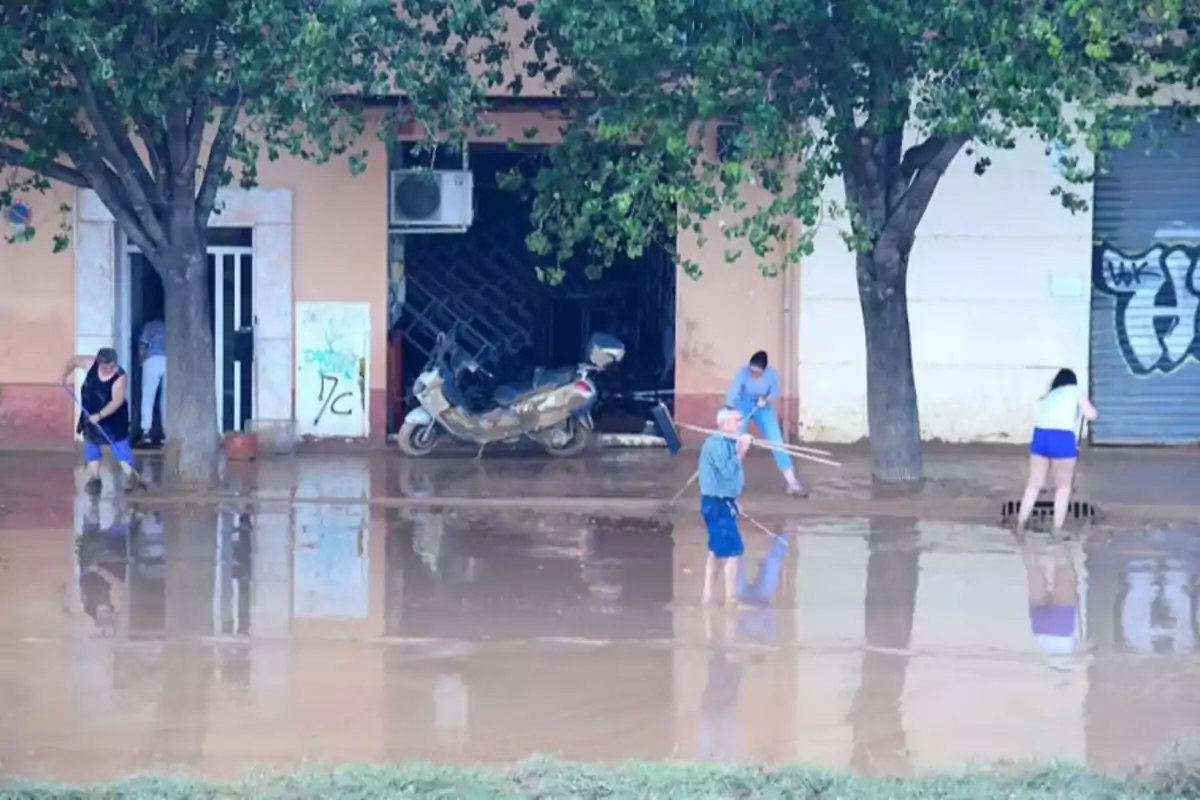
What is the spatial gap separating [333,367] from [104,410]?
175 inches

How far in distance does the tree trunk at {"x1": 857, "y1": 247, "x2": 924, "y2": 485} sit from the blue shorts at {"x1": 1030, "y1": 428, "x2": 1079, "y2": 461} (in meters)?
2.32

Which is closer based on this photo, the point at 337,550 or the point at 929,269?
the point at 337,550

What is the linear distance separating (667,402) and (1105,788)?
47.7 ft

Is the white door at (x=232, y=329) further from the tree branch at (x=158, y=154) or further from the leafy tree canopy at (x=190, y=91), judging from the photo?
the tree branch at (x=158, y=154)

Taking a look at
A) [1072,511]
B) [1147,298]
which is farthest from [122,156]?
[1147,298]

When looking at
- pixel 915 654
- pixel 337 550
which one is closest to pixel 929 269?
pixel 337 550

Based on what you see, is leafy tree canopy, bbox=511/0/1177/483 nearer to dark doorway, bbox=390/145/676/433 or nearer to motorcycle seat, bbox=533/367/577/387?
motorcycle seat, bbox=533/367/577/387

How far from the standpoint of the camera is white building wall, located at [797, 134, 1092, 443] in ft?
63.7

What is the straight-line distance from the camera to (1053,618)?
11023 mm

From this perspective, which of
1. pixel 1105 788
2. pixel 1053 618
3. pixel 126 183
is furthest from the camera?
pixel 126 183

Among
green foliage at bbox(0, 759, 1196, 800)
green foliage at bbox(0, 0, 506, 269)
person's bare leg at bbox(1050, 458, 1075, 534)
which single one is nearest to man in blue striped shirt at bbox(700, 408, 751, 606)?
person's bare leg at bbox(1050, 458, 1075, 534)

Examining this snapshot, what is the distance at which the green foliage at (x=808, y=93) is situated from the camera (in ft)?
42.8

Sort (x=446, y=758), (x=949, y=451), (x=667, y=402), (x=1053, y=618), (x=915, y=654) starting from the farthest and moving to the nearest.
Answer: (x=667, y=402), (x=949, y=451), (x=1053, y=618), (x=915, y=654), (x=446, y=758)

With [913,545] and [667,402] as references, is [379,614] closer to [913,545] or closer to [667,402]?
[913,545]
